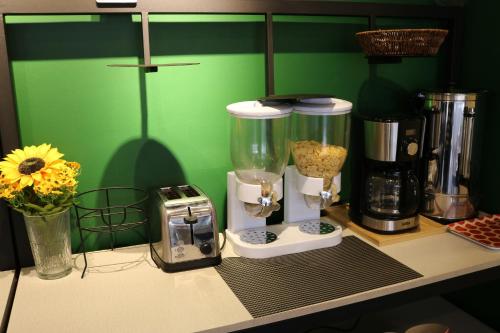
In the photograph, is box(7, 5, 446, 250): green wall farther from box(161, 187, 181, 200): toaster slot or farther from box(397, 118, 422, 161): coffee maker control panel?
box(397, 118, 422, 161): coffee maker control panel

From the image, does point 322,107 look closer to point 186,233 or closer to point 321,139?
point 321,139

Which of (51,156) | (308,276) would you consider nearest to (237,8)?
(51,156)

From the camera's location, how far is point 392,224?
161cm

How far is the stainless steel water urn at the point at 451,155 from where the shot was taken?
5.56 feet

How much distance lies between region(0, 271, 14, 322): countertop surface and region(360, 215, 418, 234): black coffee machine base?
45.8 inches

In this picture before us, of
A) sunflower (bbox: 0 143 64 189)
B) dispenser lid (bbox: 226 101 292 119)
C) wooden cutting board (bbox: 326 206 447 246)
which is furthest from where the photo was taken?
wooden cutting board (bbox: 326 206 447 246)

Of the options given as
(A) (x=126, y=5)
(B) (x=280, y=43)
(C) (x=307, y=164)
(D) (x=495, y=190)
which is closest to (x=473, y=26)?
(D) (x=495, y=190)

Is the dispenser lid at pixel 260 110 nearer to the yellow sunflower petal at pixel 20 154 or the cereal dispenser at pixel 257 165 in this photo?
the cereal dispenser at pixel 257 165

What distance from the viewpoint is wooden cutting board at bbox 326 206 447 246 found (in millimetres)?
1590

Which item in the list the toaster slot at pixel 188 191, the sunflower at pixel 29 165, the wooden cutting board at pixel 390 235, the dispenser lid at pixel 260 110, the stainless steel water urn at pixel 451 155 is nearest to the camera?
the sunflower at pixel 29 165

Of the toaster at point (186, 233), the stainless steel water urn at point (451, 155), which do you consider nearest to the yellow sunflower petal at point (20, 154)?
the toaster at point (186, 233)

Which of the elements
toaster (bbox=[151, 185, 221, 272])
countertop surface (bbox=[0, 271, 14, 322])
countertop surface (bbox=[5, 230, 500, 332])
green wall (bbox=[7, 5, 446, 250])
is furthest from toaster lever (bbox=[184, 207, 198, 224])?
countertop surface (bbox=[0, 271, 14, 322])

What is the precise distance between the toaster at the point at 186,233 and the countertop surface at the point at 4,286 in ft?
1.39

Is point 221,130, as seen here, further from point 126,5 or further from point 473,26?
point 473,26
